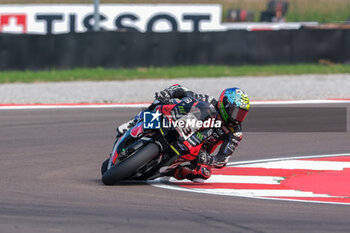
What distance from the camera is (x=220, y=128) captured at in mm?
8547

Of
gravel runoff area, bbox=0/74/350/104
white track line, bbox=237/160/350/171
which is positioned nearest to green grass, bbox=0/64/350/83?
gravel runoff area, bbox=0/74/350/104

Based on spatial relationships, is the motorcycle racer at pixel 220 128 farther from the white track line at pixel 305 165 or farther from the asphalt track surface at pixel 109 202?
the white track line at pixel 305 165

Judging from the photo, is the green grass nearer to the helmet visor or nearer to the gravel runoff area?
the gravel runoff area

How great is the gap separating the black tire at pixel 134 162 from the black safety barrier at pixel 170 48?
1323cm

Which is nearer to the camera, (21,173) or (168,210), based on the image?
(168,210)

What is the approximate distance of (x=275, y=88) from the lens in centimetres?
1925

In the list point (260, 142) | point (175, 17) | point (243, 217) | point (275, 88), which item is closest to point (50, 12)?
point (175, 17)

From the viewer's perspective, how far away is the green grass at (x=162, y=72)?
21.2 m

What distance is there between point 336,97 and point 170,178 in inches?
375

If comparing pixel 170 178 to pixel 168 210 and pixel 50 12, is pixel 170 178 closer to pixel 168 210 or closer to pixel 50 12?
pixel 168 210

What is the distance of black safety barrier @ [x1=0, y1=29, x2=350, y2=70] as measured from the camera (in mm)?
21078

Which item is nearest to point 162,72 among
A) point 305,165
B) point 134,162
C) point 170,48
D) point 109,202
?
point 170,48

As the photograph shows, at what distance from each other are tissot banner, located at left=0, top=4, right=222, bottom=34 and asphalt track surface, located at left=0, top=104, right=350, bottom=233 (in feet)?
67.2

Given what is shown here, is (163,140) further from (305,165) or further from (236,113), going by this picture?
(305,165)
